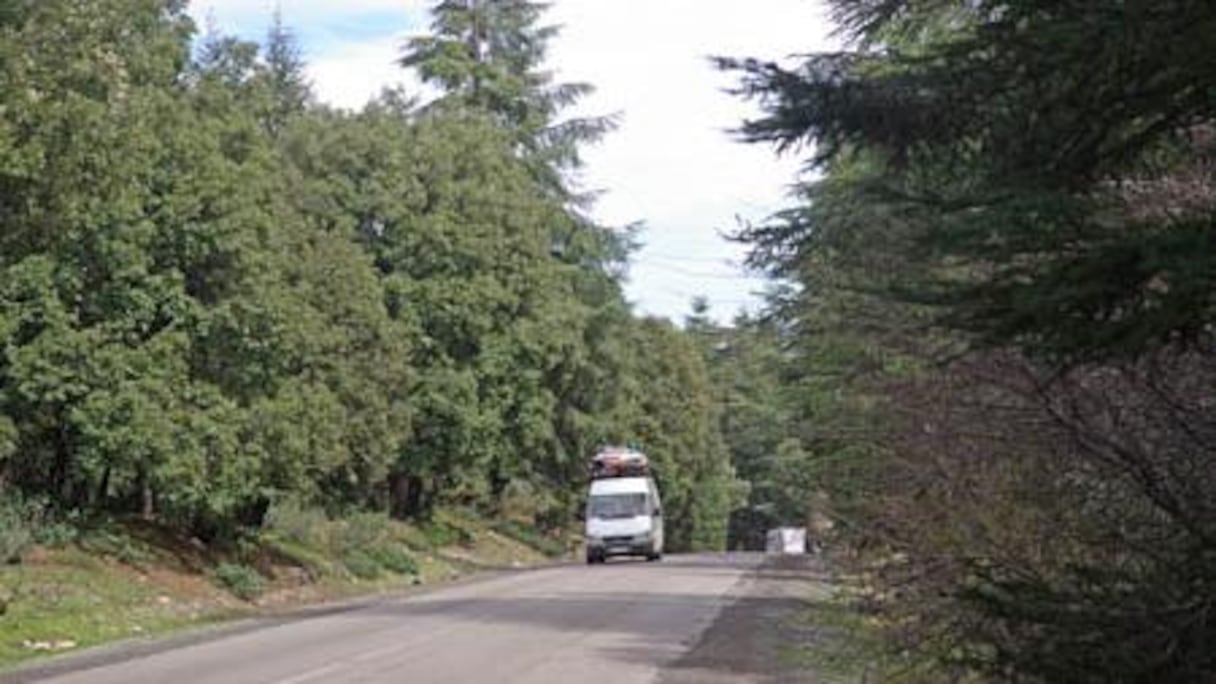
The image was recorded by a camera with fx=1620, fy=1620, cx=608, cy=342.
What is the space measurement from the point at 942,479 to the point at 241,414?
820 inches

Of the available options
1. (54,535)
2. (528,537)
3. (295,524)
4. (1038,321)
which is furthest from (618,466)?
(1038,321)

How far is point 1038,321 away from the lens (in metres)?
6.75

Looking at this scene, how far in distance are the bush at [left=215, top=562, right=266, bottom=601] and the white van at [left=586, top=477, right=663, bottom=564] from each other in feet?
58.4

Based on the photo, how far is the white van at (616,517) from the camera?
49.0m

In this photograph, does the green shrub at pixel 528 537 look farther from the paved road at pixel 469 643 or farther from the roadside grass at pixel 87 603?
the roadside grass at pixel 87 603

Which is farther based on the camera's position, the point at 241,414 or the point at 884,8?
the point at 241,414

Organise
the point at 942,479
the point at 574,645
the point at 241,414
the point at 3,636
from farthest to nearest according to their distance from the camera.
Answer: the point at 241,414, the point at 3,636, the point at 574,645, the point at 942,479

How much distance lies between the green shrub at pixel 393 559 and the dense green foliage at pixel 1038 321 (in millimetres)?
29994

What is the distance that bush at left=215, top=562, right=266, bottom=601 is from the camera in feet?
103

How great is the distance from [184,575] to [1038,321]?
26.1 meters

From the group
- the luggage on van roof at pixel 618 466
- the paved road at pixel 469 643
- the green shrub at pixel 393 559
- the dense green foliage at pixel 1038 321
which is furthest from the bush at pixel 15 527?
the luggage on van roof at pixel 618 466

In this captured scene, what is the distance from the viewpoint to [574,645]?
19969mm

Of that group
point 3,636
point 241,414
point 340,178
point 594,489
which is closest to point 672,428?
point 594,489

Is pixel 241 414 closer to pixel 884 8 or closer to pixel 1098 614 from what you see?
pixel 884 8
